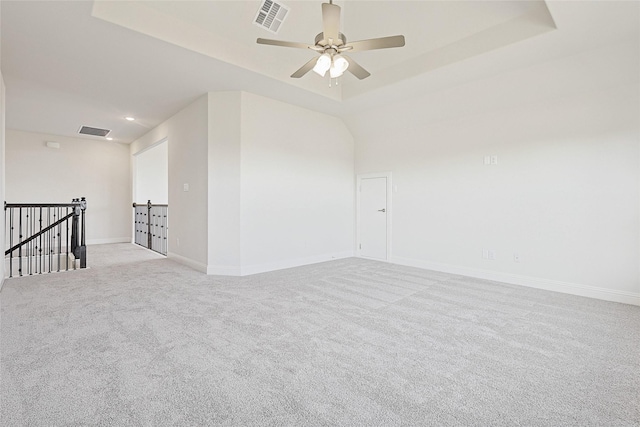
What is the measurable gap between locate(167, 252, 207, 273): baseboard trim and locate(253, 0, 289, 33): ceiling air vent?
352cm

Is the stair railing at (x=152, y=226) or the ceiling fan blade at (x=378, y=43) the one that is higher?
the ceiling fan blade at (x=378, y=43)

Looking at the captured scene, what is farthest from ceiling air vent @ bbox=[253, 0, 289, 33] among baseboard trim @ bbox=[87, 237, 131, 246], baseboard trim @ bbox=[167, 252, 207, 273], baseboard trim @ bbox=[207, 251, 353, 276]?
baseboard trim @ bbox=[87, 237, 131, 246]

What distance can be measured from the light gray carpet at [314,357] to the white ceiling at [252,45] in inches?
111

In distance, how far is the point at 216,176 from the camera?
4.74 meters

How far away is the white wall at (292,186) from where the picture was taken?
4.83m

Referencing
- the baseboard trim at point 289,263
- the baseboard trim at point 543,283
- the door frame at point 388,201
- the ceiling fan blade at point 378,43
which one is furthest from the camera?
the door frame at point 388,201

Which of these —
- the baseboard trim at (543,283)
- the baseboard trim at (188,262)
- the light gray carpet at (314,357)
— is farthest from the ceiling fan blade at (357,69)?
the baseboard trim at (188,262)

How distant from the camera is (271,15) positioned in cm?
366

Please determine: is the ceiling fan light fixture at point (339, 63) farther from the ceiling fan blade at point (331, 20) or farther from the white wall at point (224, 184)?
the white wall at point (224, 184)

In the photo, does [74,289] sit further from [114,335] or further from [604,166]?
[604,166]

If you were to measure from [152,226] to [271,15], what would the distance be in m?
5.86

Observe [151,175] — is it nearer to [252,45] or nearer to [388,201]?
[252,45]

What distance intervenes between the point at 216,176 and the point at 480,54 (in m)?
3.91

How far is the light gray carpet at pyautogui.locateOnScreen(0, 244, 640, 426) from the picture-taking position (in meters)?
1.61
